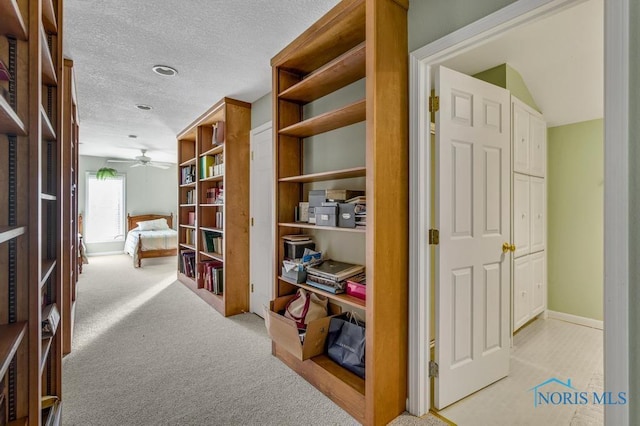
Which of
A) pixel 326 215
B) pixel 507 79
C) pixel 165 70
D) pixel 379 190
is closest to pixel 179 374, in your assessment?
pixel 326 215

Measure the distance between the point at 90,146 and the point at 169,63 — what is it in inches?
195

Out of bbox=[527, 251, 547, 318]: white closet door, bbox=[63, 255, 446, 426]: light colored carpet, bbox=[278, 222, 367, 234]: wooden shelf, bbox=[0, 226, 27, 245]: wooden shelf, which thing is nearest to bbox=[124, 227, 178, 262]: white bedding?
bbox=[63, 255, 446, 426]: light colored carpet

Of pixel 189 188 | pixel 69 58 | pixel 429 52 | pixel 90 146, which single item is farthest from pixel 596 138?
pixel 90 146

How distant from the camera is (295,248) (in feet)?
8.32

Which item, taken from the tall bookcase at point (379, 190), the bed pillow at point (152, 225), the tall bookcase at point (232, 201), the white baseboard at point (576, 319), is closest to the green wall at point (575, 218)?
the white baseboard at point (576, 319)

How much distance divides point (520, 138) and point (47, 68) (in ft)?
11.2

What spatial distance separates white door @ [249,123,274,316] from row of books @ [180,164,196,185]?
1614mm

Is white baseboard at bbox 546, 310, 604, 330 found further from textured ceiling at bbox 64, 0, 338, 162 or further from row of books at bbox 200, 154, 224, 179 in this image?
row of books at bbox 200, 154, 224, 179

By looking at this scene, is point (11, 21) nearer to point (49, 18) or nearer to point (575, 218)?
point (49, 18)

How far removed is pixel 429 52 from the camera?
1688 mm

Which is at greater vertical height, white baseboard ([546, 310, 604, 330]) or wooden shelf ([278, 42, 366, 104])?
wooden shelf ([278, 42, 366, 104])

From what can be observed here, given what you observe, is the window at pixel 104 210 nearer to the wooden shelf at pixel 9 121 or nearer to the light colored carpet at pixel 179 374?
the light colored carpet at pixel 179 374

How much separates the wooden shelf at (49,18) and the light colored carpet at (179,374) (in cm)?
205

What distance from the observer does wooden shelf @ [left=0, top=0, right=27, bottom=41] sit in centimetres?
91
